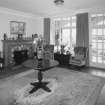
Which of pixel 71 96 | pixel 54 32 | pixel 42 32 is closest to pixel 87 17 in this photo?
pixel 54 32

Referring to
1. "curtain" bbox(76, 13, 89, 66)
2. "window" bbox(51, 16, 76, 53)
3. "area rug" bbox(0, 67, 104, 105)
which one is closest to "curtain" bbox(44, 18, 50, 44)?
"window" bbox(51, 16, 76, 53)

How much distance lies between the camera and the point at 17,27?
593cm

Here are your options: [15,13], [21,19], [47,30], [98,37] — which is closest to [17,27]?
[21,19]

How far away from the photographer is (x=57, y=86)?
3.18m

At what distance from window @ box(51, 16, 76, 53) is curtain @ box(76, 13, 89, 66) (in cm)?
49

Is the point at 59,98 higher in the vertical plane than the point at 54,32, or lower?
lower

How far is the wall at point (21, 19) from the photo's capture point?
535 cm

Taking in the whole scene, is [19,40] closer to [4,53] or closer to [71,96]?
[4,53]

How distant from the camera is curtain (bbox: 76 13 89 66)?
5.29 meters

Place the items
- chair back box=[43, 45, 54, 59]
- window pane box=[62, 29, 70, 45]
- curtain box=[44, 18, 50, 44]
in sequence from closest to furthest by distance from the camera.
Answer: chair back box=[43, 45, 54, 59] → window pane box=[62, 29, 70, 45] → curtain box=[44, 18, 50, 44]

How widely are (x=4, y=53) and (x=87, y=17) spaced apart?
167 inches

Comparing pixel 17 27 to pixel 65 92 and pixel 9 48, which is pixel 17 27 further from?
pixel 65 92

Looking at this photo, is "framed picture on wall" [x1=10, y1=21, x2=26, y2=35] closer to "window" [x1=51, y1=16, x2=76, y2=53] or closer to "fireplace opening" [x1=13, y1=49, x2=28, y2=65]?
"fireplace opening" [x1=13, y1=49, x2=28, y2=65]

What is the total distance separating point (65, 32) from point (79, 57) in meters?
1.97
